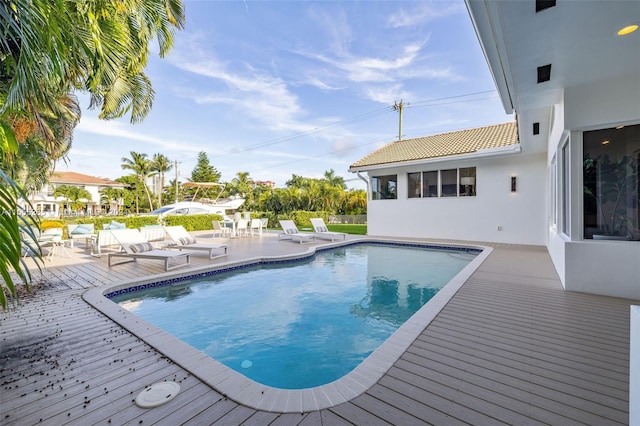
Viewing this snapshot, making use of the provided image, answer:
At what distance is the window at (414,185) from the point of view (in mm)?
14133

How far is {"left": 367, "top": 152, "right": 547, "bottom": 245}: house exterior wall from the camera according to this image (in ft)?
37.3

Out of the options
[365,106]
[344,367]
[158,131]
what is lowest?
[344,367]

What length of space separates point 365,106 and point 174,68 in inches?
682

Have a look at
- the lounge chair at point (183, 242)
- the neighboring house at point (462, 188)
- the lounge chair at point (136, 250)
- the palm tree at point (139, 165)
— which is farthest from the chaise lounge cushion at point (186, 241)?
the palm tree at point (139, 165)

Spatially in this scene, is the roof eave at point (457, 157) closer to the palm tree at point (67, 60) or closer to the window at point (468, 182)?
the window at point (468, 182)

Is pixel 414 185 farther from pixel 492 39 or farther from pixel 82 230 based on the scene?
pixel 82 230

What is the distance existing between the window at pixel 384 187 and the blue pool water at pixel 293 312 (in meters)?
6.37

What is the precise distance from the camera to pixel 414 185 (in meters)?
14.3

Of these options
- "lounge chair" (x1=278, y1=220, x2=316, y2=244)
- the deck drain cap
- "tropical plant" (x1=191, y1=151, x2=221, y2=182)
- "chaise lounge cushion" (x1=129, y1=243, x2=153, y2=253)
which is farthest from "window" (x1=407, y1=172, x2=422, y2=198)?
"tropical plant" (x1=191, y1=151, x2=221, y2=182)

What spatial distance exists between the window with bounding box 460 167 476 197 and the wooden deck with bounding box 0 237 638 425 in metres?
8.88

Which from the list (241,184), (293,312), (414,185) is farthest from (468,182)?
(241,184)

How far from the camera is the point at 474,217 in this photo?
1268 cm

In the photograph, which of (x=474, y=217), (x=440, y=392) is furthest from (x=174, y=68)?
(x=440, y=392)

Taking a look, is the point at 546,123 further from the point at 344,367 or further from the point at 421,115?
the point at 421,115
